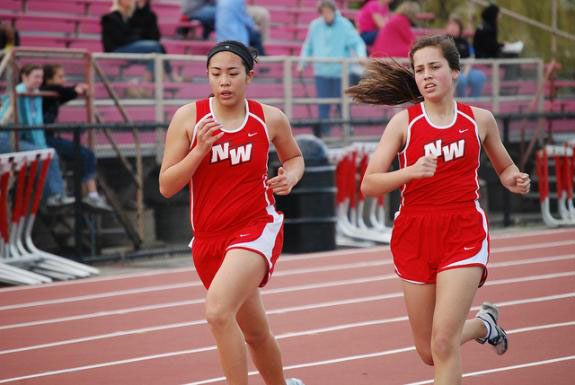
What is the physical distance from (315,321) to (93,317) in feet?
6.05

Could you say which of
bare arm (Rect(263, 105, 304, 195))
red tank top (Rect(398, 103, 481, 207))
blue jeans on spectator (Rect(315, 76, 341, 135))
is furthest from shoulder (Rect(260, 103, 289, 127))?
blue jeans on spectator (Rect(315, 76, 341, 135))

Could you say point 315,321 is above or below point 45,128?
below

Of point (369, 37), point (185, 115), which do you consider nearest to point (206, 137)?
point (185, 115)

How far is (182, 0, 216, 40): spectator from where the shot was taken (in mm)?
15117

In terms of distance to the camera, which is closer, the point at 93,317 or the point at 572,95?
the point at 93,317

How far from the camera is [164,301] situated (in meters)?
9.23

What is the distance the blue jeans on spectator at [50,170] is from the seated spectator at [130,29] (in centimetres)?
281

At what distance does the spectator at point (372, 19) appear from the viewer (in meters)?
15.9

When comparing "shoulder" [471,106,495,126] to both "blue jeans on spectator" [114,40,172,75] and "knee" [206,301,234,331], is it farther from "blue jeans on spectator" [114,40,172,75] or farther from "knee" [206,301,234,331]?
"blue jeans on spectator" [114,40,172,75]

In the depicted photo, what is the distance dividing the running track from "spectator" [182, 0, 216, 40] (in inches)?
196

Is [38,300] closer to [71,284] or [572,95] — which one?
[71,284]

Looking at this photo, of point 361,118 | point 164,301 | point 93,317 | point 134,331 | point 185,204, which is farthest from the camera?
point 361,118

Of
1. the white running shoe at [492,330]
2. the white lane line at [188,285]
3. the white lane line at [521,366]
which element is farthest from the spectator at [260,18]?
the white running shoe at [492,330]

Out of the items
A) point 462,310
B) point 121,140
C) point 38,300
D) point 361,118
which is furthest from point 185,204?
point 462,310
